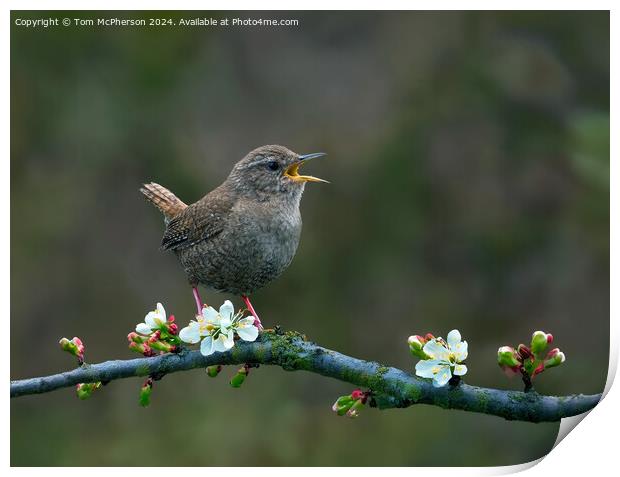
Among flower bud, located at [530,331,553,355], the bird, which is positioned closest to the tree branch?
flower bud, located at [530,331,553,355]

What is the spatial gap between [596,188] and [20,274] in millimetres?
1968

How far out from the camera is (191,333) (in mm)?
2295

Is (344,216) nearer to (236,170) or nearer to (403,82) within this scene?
(403,82)

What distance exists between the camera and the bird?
2.72m

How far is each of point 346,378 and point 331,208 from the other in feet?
6.41

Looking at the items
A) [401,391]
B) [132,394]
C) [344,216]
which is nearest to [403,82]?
[344,216]

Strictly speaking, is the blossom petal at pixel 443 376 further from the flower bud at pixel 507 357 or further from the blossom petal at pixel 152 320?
the blossom petal at pixel 152 320

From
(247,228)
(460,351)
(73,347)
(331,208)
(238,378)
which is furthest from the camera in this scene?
(331,208)

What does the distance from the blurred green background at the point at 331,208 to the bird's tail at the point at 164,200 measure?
325mm

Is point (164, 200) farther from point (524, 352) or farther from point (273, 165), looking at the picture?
point (524, 352)

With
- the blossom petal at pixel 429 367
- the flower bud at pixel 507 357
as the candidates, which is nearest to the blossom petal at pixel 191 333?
the blossom petal at pixel 429 367

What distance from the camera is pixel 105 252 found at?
12.6ft

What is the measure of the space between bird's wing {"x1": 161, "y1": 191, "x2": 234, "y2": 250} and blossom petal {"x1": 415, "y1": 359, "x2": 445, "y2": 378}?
0.89m

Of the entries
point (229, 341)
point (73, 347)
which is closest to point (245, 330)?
point (229, 341)
